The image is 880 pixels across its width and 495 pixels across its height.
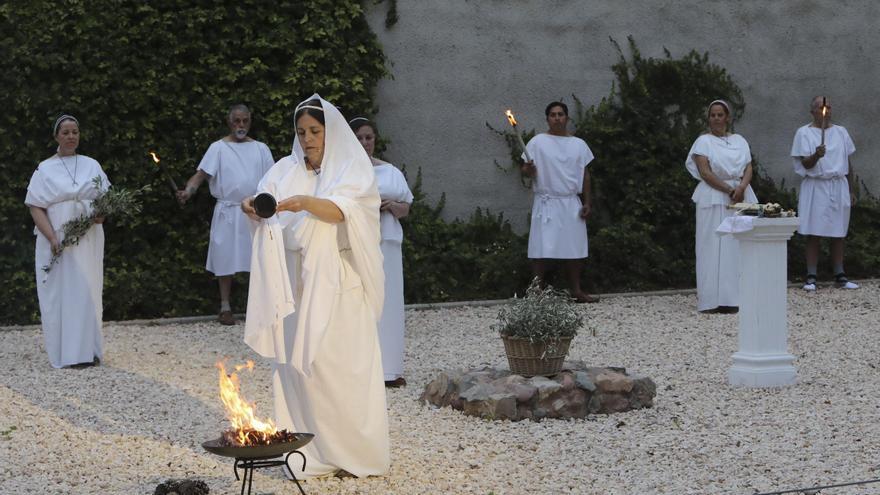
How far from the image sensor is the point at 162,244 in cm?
1289

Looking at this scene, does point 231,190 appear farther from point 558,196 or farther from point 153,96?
point 558,196

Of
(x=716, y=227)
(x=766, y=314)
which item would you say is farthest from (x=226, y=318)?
(x=766, y=314)

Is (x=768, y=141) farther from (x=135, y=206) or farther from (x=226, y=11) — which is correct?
(x=135, y=206)

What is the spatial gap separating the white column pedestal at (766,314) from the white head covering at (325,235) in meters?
3.41

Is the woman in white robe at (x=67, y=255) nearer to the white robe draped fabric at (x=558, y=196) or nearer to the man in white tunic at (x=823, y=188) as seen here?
the white robe draped fabric at (x=558, y=196)

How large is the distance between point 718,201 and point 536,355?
5.02m

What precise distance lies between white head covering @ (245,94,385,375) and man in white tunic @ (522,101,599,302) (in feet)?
21.9

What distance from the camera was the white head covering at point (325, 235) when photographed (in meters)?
5.96

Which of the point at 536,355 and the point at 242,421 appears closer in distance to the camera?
the point at 242,421

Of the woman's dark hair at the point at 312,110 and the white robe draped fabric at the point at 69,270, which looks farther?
the white robe draped fabric at the point at 69,270

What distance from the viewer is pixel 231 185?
1199 centimetres

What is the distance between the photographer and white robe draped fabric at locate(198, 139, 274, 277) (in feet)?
39.3

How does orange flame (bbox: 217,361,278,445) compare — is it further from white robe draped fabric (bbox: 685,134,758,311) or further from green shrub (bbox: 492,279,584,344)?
white robe draped fabric (bbox: 685,134,758,311)

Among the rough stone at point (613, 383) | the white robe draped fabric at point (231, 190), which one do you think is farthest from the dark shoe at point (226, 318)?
the rough stone at point (613, 383)
